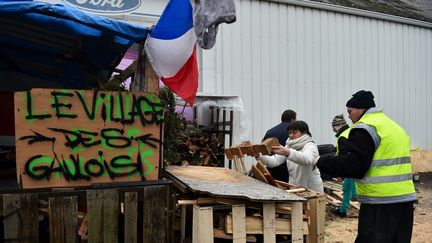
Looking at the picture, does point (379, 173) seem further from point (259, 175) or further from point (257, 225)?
point (259, 175)

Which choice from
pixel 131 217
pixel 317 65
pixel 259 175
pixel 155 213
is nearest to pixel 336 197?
pixel 317 65

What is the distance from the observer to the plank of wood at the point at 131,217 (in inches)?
138

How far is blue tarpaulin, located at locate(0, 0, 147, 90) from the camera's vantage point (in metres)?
3.56

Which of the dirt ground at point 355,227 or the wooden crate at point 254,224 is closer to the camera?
the wooden crate at point 254,224

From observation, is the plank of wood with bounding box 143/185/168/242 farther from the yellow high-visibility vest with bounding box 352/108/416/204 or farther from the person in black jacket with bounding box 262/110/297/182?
the person in black jacket with bounding box 262/110/297/182

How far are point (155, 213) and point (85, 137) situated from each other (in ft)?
3.03

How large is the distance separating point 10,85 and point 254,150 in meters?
4.29

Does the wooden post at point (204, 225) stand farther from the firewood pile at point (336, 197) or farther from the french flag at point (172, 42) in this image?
the firewood pile at point (336, 197)

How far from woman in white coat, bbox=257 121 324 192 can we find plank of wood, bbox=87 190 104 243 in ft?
6.91

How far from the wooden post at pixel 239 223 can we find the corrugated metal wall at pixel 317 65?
17.8ft

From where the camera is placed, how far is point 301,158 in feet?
14.7

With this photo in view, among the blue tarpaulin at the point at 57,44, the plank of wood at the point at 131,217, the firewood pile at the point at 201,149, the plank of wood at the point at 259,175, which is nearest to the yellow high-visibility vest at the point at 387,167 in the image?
the plank of wood at the point at 259,175

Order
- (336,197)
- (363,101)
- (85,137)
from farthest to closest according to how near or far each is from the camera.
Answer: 1. (336,197)
2. (363,101)
3. (85,137)

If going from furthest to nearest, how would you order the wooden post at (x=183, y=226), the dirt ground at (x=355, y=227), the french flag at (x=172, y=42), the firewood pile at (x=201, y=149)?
the firewood pile at (x=201, y=149) < the dirt ground at (x=355, y=227) < the french flag at (x=172, y=42) < the wooden post at (x=183, y=226)
